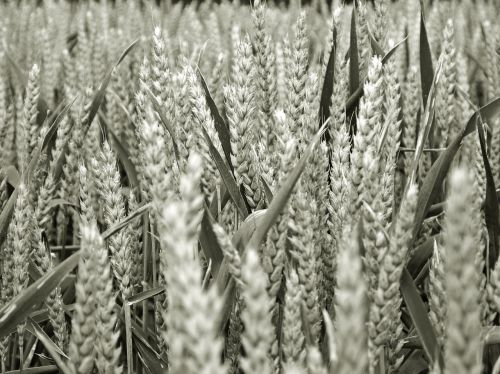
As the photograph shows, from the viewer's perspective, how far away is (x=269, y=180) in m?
0.76

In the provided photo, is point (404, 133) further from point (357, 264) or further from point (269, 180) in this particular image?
point (357, 264)

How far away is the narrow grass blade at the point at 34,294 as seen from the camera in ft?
2.25

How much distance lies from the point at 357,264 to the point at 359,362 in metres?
0.06

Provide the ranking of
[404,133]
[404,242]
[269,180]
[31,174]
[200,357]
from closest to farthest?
[200,357], [404,242], [269,180], [31,174], [404,133]

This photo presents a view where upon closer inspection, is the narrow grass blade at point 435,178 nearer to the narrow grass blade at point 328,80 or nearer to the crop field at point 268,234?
the crop field at point 268,234

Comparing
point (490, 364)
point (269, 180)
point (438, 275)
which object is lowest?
point (490, 364)

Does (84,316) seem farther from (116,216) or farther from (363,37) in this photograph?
(363,37)

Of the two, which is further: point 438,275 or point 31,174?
point 31,174

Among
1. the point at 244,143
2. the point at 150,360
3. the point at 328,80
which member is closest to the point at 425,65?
the point at 328,80

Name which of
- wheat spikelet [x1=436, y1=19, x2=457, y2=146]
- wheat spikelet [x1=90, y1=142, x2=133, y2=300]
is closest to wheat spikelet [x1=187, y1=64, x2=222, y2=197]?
wheat spikelet [x1=90, y1=142, x2=133, y2=300]

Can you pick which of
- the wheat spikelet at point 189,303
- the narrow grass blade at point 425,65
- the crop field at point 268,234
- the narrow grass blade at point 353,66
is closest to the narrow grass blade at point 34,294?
the crop field at point 268,234

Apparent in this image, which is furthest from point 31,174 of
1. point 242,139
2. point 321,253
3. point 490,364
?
point 490,364

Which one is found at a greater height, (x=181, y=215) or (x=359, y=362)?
(x=181, y=215)

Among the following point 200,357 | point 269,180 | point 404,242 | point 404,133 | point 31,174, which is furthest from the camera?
point 404,133
